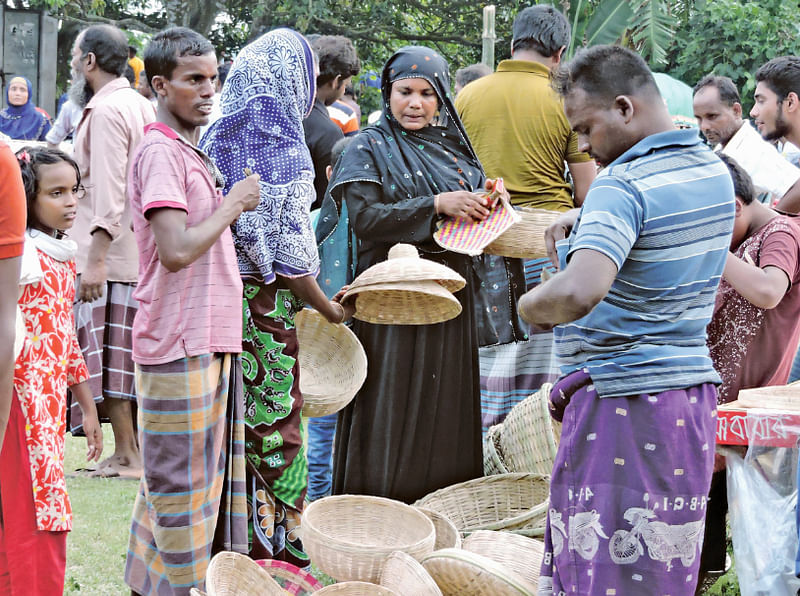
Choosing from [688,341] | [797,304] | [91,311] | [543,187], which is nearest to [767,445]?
[797,304]

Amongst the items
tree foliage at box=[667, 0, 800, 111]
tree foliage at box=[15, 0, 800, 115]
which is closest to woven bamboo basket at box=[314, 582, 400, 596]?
tree foliage at box=[15, 0, 800, 115]

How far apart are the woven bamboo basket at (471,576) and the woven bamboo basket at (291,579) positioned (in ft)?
1.31

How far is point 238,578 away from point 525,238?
6.28 feet

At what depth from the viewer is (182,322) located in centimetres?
305

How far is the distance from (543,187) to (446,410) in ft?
4.45

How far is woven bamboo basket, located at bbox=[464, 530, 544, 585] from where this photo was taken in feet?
11.2

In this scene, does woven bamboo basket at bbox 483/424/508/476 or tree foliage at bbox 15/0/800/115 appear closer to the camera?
woven bamboo basket at bbox 483/424/508/476

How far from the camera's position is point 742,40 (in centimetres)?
1385

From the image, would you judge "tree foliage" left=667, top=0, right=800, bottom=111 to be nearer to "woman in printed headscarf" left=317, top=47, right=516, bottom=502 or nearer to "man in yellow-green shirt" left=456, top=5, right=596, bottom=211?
"man in yellow-green shirt" left=456, top=5, right=596, bottom=211

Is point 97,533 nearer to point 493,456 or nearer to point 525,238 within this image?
point 493,456

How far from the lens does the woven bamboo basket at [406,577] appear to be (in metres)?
3.04

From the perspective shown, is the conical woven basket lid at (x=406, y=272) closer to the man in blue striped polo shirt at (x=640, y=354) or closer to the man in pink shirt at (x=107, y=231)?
the man in blue striped polo shirt at (x=640, y=354)

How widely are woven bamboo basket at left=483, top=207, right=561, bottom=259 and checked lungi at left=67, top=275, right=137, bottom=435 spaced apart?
222cm

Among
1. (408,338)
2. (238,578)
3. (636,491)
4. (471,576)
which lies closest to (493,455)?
(408,338)
